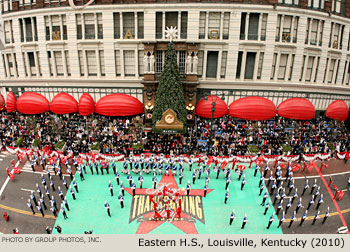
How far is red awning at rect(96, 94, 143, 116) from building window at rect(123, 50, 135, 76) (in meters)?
3.59

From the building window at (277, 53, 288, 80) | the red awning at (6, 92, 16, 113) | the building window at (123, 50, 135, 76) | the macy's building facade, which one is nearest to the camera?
the macy's building facade

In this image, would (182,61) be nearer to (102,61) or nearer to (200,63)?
(200,63)

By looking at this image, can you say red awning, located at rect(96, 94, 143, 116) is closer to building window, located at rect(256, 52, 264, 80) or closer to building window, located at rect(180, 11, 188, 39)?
building window, located at rect(180, 11, 188, 39)

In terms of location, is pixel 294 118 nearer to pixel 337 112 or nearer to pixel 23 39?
pixel 337 112

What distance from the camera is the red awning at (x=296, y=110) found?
25109 mm

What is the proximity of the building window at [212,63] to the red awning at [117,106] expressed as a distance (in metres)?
10.2

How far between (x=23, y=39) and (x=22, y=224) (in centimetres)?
2463

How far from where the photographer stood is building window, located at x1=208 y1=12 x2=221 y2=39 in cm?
2592

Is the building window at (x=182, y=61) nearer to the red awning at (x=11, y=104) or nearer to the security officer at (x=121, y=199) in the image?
the security officer at (x=121, y=199)

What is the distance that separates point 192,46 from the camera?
1015 inches

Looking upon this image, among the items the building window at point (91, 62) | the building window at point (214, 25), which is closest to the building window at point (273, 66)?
the building window at point (214, 25)

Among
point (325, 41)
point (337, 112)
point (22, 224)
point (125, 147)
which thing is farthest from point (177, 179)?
point (325, 41)

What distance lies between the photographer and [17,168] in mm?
22000

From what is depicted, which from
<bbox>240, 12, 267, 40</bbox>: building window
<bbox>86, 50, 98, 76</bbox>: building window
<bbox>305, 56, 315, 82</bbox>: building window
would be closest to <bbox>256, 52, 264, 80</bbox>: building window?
<bbox>240, 12, 267, 40</bbox>: building window
